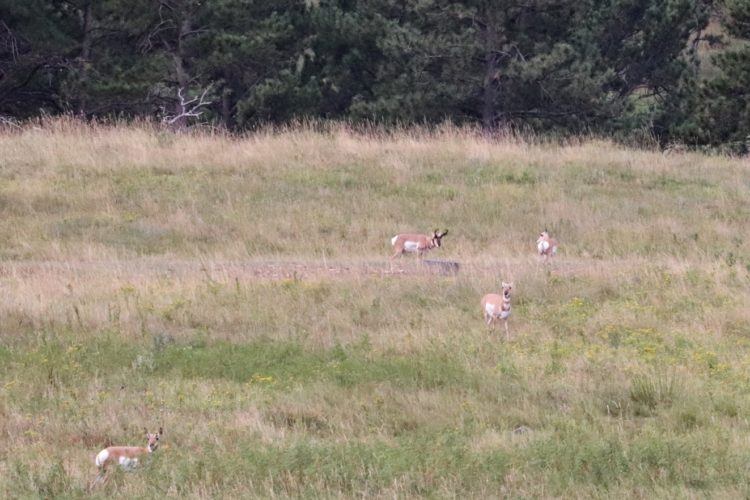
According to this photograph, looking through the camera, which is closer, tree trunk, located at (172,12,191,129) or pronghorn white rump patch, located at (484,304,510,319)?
pronghorn white rump patch, located at (484,304,510,319)

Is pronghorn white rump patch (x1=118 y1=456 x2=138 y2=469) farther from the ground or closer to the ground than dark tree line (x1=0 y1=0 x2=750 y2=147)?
farther from the ground

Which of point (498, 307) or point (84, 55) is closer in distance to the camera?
point (498, 307)

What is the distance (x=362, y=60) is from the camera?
37.1 metres

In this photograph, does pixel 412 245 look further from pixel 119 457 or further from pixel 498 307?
pixel 119 457

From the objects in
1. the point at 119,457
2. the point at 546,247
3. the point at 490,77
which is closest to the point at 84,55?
the point at 490,77

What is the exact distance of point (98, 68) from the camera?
33.7 m

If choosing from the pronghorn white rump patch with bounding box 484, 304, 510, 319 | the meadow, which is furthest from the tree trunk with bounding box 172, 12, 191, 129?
the pronghorn white rump patch with bounding box 484, 304, 510, 319

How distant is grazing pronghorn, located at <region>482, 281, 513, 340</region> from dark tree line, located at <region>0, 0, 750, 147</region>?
69.6 ft

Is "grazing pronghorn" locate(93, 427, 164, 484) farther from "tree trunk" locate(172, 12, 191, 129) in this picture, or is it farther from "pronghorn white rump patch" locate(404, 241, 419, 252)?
"tree trunk" locate(172, 12, 191, 129)

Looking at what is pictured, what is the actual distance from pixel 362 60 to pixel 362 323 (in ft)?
82.2

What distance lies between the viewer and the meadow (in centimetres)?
827

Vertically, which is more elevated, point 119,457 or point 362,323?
point 119,457

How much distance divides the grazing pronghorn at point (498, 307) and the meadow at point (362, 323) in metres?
0.15

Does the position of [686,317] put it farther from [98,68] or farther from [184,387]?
[98,68]
